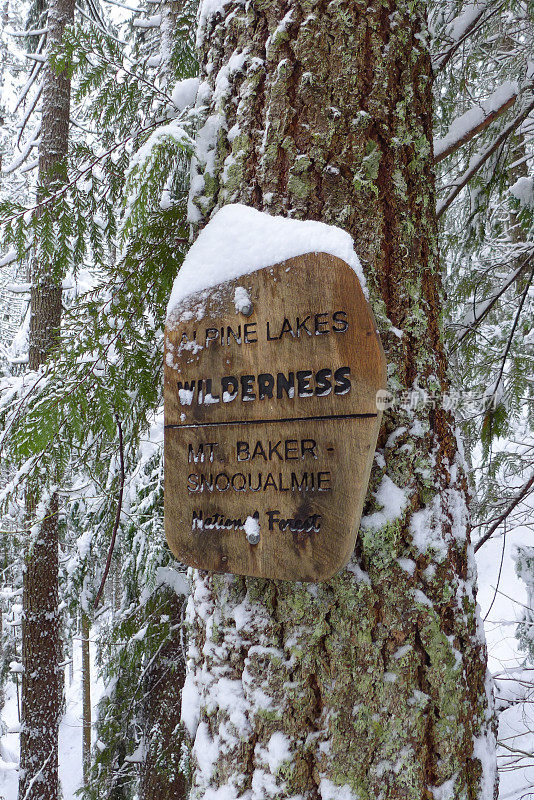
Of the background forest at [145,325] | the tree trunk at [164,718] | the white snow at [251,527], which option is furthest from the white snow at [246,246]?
the tree trunk at [164,718]

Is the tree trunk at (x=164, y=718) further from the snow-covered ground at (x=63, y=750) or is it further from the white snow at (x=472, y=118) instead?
the snow-covered ground at (x=63, y=750)

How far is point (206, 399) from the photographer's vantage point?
43.6 inches

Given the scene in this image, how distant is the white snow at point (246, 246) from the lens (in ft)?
3.25

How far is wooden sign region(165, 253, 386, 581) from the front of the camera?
929 millimetres

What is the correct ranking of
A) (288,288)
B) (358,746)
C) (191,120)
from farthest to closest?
(191,120) → (288,288) → (358,746)

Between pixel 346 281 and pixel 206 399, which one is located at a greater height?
pixel 346 281

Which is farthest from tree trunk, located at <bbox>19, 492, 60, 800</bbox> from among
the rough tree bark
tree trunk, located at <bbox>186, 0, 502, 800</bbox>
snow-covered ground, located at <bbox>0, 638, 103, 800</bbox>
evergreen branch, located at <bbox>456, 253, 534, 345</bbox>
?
snow-covered ground, located at <bbox>0, 638, 103, 800</bbox>

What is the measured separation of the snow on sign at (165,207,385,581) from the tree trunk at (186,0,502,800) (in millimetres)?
85

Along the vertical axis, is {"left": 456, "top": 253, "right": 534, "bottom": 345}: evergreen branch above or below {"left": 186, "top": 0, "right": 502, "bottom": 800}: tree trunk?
above

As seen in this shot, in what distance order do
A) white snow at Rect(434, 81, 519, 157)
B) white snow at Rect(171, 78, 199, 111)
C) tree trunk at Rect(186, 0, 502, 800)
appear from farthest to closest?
white snow at Rect(434, 81, 519, 157), white snow at Rect(171, 78, 199, 111), tree trunk at Rect(186, 0, 502, 800)

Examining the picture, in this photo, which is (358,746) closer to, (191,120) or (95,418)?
(95,418)

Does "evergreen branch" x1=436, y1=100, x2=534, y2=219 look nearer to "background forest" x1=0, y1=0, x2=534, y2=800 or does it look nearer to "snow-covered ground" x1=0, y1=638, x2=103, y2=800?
"background forest" x1=0, y1=0, x2=534, y2=800

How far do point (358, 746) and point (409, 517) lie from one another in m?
0.40


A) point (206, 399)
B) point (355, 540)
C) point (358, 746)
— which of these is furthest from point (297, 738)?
point (206, 399)
